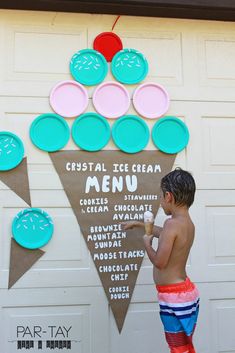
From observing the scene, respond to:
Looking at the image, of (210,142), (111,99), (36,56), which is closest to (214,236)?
(210,142)

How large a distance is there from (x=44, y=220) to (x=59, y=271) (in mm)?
335

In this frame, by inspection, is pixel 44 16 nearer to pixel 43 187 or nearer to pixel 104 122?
pixel 104 122

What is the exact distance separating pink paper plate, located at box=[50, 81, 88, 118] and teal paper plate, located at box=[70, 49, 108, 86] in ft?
0.21

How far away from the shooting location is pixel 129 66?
3.19 m

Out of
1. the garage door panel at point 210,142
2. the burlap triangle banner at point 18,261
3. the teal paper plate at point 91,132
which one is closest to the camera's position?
the burlap triangle banner at point 18,261

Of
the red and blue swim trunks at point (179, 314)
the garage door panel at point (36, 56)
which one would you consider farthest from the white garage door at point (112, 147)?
the red and blue swim trunks at point (179, 314)

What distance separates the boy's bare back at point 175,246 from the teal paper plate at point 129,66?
1.12 meters

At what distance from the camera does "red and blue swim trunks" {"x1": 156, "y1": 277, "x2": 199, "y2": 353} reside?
241cm

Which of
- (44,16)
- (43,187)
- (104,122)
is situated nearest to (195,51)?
(104,122)

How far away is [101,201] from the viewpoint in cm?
306

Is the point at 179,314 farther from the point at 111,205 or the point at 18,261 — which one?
the point at 18,261

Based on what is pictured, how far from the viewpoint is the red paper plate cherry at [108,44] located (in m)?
3.16

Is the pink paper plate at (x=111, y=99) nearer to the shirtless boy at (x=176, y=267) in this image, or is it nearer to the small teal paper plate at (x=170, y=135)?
the small teal paper plate at (x=170, y=135)

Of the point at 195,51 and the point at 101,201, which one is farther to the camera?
the point at 195,51
